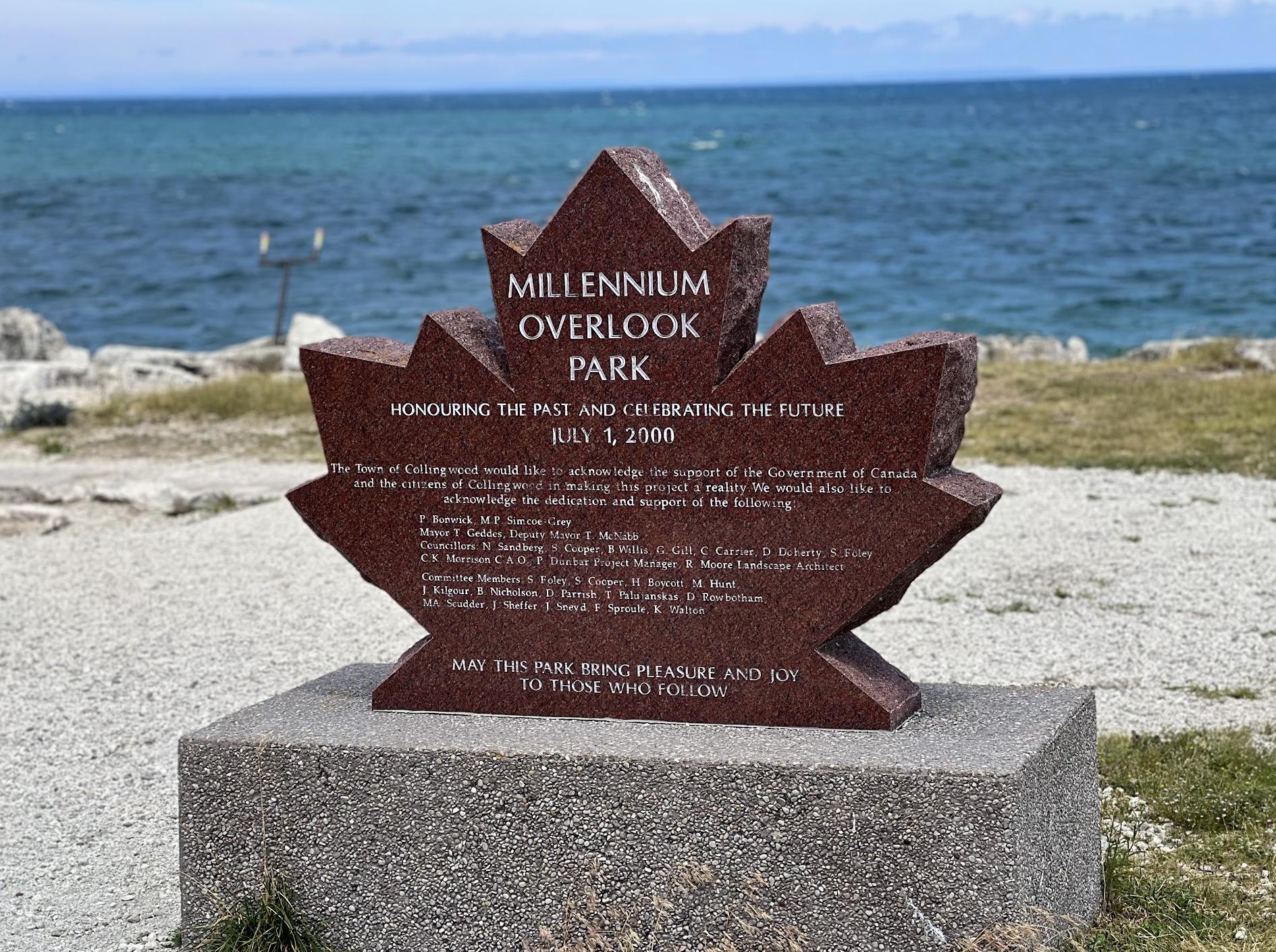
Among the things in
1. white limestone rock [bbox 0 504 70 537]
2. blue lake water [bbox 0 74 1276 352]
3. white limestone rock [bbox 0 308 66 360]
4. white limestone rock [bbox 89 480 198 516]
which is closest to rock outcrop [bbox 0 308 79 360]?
white limestone rock [bbox 0 308 66 360]

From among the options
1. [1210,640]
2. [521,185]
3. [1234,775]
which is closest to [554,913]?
[1234,775]

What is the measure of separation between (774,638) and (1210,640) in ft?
13.8

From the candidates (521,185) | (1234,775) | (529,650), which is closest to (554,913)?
(529,650)

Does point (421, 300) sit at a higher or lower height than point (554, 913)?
lower

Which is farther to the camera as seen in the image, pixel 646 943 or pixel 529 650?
pixel 529 650

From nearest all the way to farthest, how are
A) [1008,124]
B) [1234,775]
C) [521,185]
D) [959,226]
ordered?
[1234,775]
[959,226]
[521,185]
[1008,124]

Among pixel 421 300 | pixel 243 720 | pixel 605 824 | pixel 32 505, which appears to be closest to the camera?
pixel 605 824

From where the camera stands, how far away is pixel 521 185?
63938 millimetres

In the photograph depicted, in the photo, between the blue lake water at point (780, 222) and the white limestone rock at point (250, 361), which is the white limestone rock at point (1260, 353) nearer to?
the blue lake water at point (780, 222)

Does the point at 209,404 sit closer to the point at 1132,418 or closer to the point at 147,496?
the point at 147,496

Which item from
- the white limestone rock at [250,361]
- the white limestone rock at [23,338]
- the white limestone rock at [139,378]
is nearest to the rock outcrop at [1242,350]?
the white limestone rock at [250,361]

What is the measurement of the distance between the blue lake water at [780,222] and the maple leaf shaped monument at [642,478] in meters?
20.9

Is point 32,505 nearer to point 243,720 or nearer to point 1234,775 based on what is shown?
point 243,720

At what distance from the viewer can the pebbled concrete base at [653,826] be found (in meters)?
4.29
